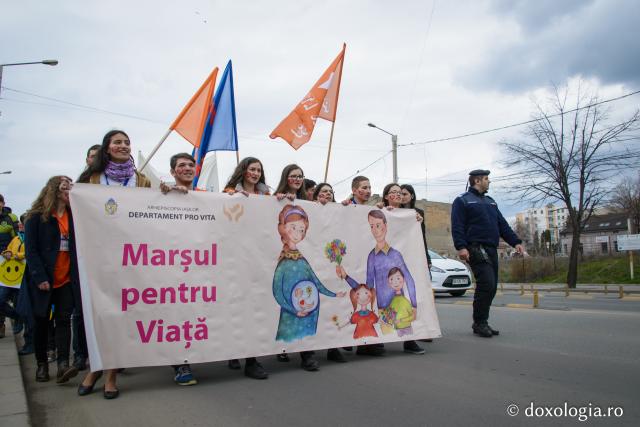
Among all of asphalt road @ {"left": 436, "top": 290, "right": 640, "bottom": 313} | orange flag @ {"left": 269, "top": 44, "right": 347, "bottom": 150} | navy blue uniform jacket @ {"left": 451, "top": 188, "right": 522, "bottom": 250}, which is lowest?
asphalt road @ {"left": 436, "top": 290, "right": 640, "bottom": 313}

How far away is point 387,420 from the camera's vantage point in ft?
10.7

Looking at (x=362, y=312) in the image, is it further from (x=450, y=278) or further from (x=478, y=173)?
(x=450, y=278)

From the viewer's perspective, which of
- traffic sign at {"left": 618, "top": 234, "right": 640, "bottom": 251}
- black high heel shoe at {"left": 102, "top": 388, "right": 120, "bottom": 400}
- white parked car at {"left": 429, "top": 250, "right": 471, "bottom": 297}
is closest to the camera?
black high heel shoe at {"left": 102, "top": 388, "right": 120, "bottom": 400}

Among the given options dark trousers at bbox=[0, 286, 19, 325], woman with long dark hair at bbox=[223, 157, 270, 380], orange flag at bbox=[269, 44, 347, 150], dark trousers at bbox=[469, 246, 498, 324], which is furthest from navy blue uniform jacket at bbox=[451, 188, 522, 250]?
dark trousers at bbox=[0, 286, 19, 325]

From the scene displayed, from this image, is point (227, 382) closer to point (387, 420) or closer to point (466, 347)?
point (387, 420)

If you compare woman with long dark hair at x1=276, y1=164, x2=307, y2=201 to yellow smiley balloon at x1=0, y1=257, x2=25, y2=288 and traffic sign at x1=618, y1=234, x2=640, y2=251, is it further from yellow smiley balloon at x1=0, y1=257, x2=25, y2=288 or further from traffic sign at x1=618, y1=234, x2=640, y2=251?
traffic sign at x1=618, y1=234, x2=640, y2=251

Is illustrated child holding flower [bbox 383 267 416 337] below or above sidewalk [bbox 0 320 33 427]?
above

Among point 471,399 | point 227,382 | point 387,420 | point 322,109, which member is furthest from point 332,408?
point 322,109

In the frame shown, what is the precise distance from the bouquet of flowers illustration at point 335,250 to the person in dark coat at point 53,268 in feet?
7.79

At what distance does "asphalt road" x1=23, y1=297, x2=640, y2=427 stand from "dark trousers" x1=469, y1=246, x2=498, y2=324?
60 centimetres

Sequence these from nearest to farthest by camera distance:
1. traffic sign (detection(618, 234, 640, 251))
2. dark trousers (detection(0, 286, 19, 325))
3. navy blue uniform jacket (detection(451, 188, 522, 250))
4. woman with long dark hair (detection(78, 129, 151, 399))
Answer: woman with long dark hair (detection(78, 129, 151, 399)), navy blue uniform jacket (detection(451, 188, 522, 250)), dark trousers (detection(0, 286, 19, 325)), traffic sign (detection(618, 234, 640, 251))

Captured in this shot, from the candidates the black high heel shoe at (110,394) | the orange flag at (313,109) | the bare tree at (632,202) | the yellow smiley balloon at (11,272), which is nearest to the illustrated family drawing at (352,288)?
the black high heel shoe at (110,394)

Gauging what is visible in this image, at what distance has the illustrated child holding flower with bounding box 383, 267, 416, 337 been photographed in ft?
18.6

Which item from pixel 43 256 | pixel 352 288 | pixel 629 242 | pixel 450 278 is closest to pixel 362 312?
pixel 352 288
